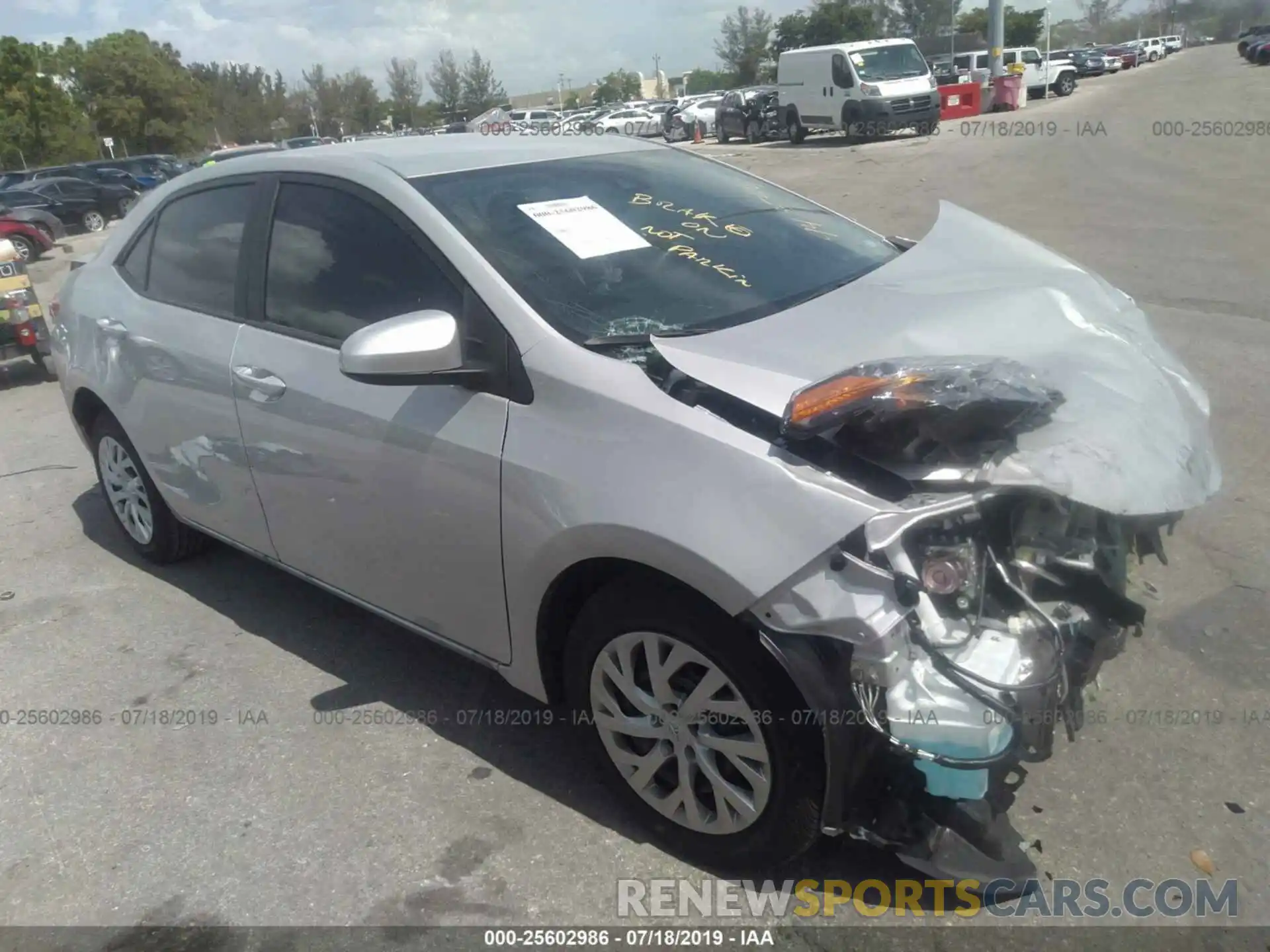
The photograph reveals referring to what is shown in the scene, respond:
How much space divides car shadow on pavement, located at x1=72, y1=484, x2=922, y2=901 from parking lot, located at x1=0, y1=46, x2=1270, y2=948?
1 cm

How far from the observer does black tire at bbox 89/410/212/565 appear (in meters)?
4.57

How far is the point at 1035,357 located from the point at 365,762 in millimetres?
2359

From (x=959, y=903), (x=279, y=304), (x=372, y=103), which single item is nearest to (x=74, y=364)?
(x=279, y=304)

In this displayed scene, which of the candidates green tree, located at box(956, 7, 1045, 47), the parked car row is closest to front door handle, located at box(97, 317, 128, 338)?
the parked car row

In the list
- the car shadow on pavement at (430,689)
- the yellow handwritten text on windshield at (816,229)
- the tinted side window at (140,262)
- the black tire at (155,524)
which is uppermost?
the tinted side window at (140,262)

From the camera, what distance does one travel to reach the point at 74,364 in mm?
4762

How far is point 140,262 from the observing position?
450cm

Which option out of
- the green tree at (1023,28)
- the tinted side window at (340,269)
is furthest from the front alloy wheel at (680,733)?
the green tree at (1023,28)

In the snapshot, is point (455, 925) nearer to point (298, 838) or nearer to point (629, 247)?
point (298, 838)

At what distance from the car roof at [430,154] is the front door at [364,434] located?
4.1 inches

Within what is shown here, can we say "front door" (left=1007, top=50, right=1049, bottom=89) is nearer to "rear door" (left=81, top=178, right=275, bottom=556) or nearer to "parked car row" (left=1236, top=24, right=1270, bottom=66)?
"parked car row" (left=1236, top=24, right=1270, bottom=66)

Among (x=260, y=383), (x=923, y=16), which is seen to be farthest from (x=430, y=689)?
(x=923, y=16)

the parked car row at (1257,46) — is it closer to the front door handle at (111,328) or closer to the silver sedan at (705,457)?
the silver sedan at (705,457)

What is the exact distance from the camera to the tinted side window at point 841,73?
25406 millimetres
